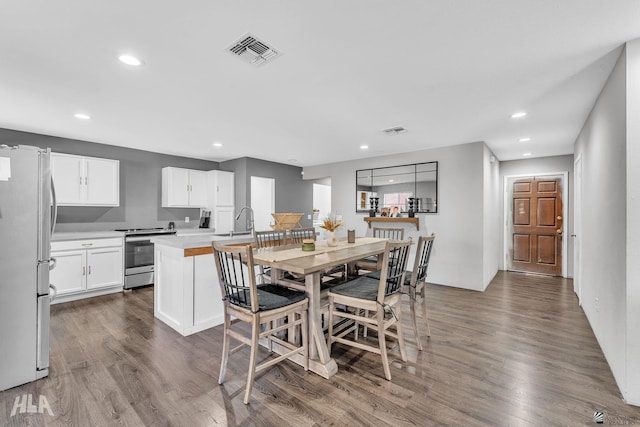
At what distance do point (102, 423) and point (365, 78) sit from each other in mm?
3094

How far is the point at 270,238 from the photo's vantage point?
136 inches

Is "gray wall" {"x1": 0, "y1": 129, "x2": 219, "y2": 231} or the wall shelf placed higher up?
"gray wall" {"x1": 0, "y1": 129, "x2": 219, "y2": 231}

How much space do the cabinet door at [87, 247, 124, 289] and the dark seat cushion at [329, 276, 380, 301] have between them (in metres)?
3.86

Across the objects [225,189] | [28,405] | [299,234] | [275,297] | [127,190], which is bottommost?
[28,405]

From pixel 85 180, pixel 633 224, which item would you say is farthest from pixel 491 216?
pixel 85 180

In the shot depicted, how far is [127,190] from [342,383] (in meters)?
5.14

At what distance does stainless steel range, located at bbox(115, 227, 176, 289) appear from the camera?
4598 millimetres

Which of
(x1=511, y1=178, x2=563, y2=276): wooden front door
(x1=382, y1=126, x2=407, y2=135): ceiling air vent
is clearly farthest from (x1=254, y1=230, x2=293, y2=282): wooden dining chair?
(x1=511, y1=178, x2=563, y2=276): wooden front door

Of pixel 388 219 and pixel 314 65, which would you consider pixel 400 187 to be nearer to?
pixel 388 219

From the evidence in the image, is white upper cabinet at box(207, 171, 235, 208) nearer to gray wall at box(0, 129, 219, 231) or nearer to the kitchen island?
gray wall at box(0, 129, 219, 231)

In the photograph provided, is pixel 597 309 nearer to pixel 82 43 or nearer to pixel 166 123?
pixel 82 43

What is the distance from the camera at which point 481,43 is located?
1.97 metres

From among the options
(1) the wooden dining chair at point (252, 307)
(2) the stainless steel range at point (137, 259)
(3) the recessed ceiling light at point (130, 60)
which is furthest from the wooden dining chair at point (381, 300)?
(2) the stainless steel range at point (137, 259)

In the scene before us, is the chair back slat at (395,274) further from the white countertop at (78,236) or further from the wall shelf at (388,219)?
the white countertop at (78,236)
